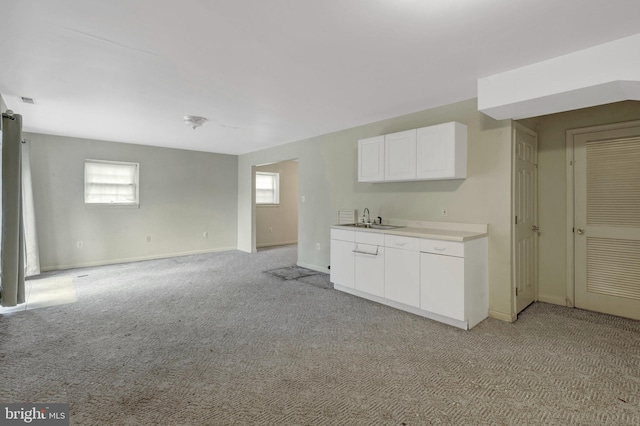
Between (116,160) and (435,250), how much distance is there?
20.5ft

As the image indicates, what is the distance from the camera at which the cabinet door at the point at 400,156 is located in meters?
3.79

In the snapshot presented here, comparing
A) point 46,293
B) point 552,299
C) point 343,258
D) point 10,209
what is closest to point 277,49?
point 343,258

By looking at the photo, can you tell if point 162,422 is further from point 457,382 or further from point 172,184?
point 172,184

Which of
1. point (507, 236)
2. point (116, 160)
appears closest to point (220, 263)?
point (116, 160)

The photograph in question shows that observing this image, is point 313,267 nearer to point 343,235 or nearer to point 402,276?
point 343,235

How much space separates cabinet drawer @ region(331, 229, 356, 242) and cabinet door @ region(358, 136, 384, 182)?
0.79 metres

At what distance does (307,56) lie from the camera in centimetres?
260

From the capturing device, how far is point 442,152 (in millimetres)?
3500

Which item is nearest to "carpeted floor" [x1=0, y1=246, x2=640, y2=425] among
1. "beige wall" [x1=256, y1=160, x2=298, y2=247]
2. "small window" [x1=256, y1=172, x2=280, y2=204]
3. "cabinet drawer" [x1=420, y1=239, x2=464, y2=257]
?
"cabinet drawer" [x1=420, y1=239, x2=464, y2=257]

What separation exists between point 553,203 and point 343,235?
263 cm

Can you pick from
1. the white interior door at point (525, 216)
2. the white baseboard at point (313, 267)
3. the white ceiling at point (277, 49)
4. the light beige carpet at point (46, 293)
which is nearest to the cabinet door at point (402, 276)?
the white interior door at point (525, 216)

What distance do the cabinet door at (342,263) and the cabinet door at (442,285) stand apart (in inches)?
40.9

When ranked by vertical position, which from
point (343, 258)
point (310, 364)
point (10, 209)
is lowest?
point (310, 364)

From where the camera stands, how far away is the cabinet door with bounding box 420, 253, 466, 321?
10.1ft
